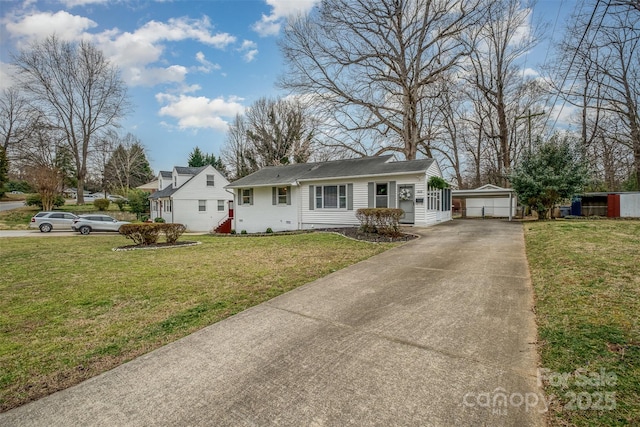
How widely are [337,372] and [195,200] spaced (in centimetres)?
2599

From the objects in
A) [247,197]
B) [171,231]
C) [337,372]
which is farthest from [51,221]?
[337,372]

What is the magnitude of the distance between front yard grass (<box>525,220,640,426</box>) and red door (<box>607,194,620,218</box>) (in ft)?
54.7

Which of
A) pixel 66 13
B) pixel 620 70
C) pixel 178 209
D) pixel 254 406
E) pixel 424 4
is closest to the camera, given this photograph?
pixel 254 406

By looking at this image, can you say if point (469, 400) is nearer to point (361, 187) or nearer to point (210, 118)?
point (361, 187)

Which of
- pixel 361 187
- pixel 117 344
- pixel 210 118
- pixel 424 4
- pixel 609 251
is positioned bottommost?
pixel 117 344

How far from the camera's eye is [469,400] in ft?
7.29

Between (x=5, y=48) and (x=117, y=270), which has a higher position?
(x=5, y=48)

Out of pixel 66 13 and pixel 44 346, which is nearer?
pixel 44 346

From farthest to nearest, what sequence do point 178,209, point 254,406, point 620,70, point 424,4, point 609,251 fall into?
point 178,209
point 424,4
point 620,70
point 609,251
point 254,406

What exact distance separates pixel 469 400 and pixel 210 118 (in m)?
27.2

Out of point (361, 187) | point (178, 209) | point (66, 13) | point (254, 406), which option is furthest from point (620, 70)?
point (178, 209)

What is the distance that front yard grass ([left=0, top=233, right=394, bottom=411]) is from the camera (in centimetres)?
290

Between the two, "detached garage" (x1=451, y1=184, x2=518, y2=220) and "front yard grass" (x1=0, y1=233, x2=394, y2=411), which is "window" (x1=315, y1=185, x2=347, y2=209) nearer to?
"front yard grass" (x1=0, y1=233, x2=394, y2=411)

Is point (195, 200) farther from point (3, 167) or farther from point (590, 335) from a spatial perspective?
point (590, 335)
